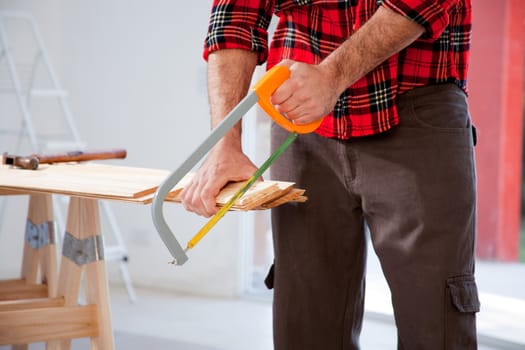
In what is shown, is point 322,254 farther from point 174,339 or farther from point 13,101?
point 13,101

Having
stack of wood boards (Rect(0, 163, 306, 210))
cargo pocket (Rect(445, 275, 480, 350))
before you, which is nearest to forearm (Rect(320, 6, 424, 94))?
stack of wood boards (Rect(0, 163, 306, 210))

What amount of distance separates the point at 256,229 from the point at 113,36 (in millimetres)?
1330

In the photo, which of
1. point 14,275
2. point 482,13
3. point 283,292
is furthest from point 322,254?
point 14,275

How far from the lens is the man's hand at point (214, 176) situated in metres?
1.24

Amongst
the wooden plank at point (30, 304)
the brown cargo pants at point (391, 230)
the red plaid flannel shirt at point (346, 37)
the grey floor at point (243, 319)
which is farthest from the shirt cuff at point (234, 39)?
the grey floor at point (243, 319)

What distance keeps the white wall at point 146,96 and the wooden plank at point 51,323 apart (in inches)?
79.4

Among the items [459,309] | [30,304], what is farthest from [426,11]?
[30,304]

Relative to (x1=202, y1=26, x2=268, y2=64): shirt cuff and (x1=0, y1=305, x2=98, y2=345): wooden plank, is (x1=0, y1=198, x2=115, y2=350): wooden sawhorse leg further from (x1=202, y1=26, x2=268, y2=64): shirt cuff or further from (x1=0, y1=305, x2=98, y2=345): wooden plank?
(x1=202, y1=26, x2=268, y2=64): shirt cuff

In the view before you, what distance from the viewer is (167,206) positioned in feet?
13.4

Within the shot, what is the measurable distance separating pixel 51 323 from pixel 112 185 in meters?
0.60

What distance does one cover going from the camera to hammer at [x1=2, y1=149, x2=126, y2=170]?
6.28 feet

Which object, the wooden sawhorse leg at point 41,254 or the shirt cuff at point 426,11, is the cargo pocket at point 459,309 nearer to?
the shirt cuff at point 426,11

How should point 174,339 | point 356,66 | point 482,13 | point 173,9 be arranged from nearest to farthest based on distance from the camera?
point 356,66, point 174,339, point 482,13, point 173,9

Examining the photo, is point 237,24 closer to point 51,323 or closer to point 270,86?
point 270,86
